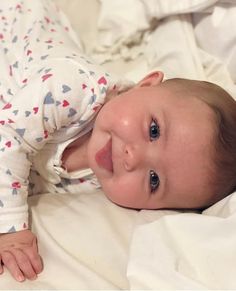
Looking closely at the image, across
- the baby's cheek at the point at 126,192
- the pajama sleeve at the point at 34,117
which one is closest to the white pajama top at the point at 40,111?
the pajama sleeve at the point at 34,117

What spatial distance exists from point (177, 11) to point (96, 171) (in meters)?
0.50

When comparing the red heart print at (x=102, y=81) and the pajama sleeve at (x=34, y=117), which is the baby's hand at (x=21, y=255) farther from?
the red heart print at (x=102, y=81)

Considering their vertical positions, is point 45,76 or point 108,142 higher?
point 45,76

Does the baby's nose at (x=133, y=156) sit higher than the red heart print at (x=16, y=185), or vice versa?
the baby's nose at (x=133, y=156)

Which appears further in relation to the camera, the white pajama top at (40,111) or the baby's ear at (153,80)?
the baby's ear at (153,80)

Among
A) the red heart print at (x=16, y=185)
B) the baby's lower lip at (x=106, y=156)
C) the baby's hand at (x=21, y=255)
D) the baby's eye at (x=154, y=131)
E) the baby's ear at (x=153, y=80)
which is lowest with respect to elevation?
the baby's hand at (x=21, y=255)

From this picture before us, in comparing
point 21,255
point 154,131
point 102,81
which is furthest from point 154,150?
point 21,255

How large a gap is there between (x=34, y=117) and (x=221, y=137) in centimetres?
35

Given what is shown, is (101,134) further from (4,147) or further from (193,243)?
(193,243)

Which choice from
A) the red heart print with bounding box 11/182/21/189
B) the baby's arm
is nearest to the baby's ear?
the baby's arm

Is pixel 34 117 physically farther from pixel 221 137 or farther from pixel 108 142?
pixel 221 137

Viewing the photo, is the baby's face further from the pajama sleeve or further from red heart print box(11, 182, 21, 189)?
red heart print box(11, 182, 21, 189)

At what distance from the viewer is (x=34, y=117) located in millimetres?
1017

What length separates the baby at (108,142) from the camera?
3.23ft
